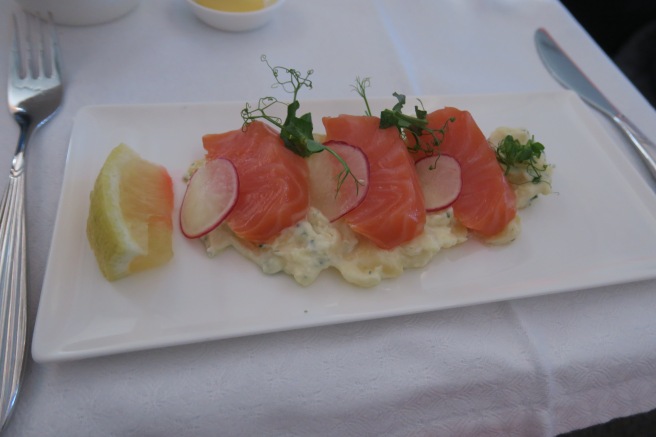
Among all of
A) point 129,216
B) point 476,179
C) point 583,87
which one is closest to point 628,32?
point 583,87

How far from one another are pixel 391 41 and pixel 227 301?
146cm

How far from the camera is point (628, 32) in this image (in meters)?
3.02

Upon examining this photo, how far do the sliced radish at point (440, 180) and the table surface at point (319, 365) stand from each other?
12.2 inches

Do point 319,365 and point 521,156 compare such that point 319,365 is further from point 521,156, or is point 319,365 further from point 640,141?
point 640,141

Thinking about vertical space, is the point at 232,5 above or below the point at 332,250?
above

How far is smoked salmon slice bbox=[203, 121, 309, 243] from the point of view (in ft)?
3.75

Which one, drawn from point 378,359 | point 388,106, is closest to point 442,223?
point 378,359

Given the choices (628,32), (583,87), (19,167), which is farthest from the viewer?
(628,32)

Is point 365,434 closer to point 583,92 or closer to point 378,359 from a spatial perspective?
point 378,359

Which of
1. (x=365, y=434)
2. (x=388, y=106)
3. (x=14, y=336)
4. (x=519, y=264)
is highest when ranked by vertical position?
(x=388, y=106)

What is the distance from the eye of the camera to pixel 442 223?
1.27 metres

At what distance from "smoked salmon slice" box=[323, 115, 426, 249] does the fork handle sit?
0.78 metres

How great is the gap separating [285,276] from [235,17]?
1.20 metres

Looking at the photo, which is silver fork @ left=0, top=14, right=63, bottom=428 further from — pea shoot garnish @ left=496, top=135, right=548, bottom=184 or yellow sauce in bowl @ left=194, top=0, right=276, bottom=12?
pea shoot garnish @ left=496, top=135, right=548, bottom=184
